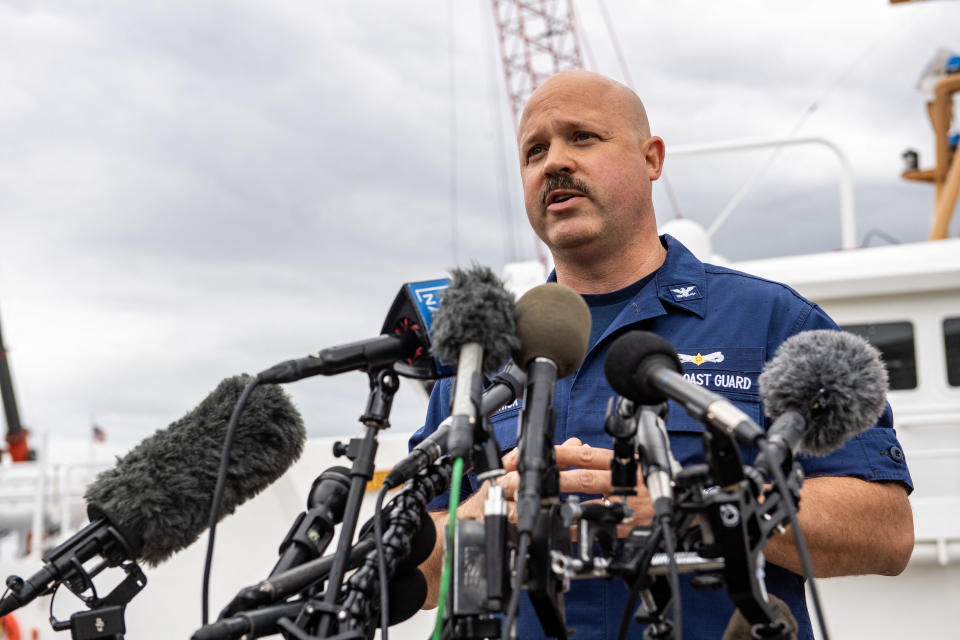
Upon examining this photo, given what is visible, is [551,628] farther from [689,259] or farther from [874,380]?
[689,259]

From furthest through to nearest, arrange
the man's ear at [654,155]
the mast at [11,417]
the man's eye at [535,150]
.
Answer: the mast at [11,417] → the man's ear at [654,155] → the man's eye at [535,150]

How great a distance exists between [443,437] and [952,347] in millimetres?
5454

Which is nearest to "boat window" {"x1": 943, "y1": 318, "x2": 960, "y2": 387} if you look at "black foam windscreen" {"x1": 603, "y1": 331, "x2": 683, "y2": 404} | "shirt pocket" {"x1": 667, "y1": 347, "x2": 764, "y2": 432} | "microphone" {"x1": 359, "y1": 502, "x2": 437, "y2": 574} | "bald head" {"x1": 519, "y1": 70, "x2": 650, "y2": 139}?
"bald head" {"x1": 519, "y1": 70, "x2": 650, "y2": 139}

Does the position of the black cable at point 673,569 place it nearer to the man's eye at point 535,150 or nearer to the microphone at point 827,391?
the microphone at point 827,391

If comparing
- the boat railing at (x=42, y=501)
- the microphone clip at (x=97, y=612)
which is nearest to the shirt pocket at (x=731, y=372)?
the microphone clip at (x=97, y=612)

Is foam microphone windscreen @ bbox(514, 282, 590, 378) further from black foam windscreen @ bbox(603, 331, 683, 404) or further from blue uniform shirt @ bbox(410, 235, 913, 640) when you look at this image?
blue uniform shirt @ bbox(410, 235, 913, 640)

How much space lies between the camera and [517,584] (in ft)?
3.73

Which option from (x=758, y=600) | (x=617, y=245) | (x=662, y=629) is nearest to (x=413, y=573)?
(x=662, y=629)

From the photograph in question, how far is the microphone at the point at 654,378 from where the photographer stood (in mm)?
1184

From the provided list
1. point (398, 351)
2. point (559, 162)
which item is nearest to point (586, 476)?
point (398, 351)

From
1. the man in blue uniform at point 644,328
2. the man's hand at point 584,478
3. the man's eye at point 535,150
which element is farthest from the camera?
the man's eye at point 535,150

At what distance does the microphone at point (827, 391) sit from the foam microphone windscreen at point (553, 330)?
33cm

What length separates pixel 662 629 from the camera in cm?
131

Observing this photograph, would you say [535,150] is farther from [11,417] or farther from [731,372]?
[11,417]
